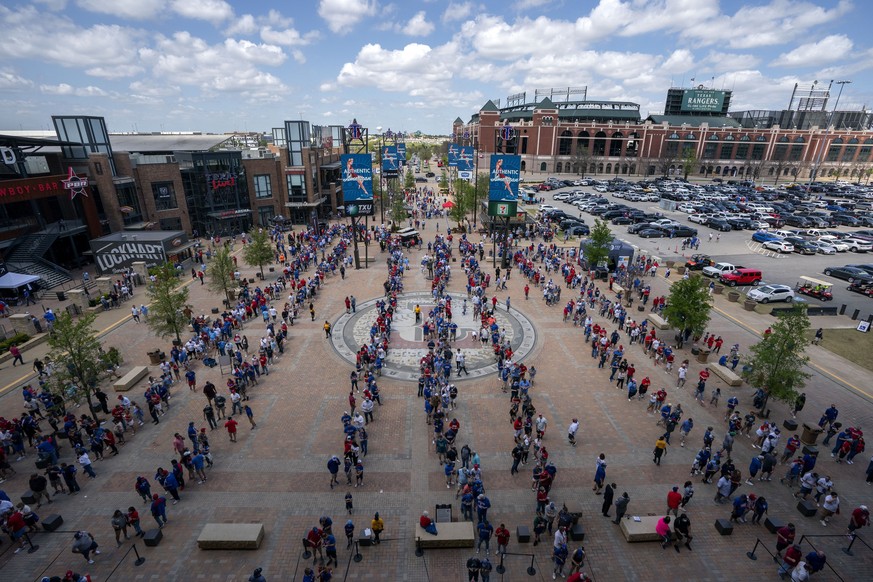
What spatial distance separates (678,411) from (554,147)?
350 ft

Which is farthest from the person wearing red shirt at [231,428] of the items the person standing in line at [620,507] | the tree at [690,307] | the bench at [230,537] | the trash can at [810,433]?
the tree at [690,307]

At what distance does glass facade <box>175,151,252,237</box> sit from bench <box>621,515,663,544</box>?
51863 mm

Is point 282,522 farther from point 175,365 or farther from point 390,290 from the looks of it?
point 390,290

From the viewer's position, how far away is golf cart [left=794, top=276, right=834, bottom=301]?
3384cm

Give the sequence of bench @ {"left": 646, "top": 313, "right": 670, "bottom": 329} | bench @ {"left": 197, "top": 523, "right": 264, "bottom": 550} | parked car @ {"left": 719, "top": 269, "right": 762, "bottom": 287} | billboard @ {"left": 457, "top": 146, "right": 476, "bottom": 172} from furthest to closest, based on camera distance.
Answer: billboard @ {"left": 457, "top": 146, "right": 476, "bottom": 172}
parked car @ {"left": 719, "top": 269, "right": 762, "bottom": 287}
bench @ {"left": 646, "top": 313, "right": 670, "bottom": 329}
bench @ {"left": 197, "top": 523, "right": 264, "bottom": 550}

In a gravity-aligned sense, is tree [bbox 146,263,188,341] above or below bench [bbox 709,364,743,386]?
above

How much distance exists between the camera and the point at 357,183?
37.2 m

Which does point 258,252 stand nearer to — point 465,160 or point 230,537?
point 230,537

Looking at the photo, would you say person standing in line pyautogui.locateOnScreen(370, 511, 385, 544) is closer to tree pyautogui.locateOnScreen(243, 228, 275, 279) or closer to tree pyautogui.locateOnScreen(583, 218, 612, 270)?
tree pyautogui.locateOnScreen(243, 228, 275, 279)

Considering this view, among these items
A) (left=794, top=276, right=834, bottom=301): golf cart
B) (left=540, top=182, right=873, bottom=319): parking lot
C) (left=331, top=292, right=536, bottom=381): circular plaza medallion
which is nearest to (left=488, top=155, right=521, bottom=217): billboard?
(left=331, top=292, right=536, bottom=381): circular plaza medallion

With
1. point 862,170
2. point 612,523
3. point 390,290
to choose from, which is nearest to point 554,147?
point 862,170

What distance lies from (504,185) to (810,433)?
2597cm

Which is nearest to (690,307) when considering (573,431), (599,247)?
(573,431)

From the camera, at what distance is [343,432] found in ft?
59.1
